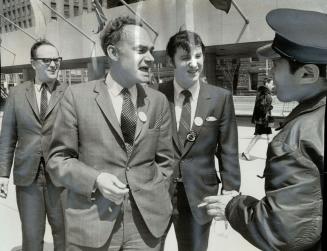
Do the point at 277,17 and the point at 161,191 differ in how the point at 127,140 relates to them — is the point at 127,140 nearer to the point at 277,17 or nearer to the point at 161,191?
the point at 161,191

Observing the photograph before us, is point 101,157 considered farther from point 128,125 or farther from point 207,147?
point 207,147

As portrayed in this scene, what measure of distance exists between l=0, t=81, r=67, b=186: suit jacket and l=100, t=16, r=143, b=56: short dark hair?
55 cm

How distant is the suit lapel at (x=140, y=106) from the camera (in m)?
1.60

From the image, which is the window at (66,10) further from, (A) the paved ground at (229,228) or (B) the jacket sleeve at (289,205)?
(B) the jacket sleeve at (289,205)

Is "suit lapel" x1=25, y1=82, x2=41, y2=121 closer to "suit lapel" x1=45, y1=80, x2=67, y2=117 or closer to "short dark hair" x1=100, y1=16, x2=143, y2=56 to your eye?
"suit lapel" x1=45, y1=80, x2=67, y2=117

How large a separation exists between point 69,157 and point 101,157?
4.5 inches

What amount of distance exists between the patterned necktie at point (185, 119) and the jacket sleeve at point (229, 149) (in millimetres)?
141

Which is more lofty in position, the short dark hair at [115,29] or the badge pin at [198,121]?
the short dark hair at [115,29]

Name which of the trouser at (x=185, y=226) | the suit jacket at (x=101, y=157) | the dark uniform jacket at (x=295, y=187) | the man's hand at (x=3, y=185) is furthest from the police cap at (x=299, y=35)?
the man's hand at (x=3, y=185)

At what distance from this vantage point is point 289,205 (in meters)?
1.08

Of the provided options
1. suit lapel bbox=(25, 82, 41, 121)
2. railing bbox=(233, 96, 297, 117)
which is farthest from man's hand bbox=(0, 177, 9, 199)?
railing bbox=(233, 96, 297, 117)

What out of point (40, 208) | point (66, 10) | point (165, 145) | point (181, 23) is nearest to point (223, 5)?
point (181, 23)

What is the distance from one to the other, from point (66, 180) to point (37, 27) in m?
0.95

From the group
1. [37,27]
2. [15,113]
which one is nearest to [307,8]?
[37,27]
